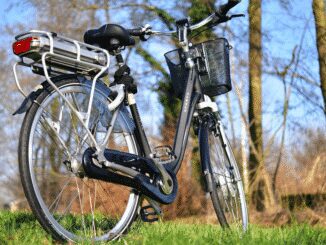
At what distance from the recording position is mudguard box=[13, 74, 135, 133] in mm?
2797

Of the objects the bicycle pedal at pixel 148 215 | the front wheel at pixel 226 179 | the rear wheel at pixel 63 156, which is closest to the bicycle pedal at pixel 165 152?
the rear wheel at pixel 63 156

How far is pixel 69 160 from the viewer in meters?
2.94

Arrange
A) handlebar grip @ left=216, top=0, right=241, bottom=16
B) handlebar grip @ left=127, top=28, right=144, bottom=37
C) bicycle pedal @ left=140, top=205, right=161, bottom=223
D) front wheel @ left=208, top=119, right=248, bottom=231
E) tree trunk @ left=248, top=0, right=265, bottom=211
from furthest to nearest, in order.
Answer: tree trunk @ left=248, top=0, right=265, bottom=211, front wheel @ left=208, top=119, right=248, bottom=231, handlebar grip @ left=216, top=0, right=241, bottom=16, handlebar grip @ left=127, top=28, right=144, bottom=37, bicycle pedal @ left=140, top=205, right=161, bottom=223

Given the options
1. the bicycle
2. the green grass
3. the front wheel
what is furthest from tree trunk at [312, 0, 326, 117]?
the green grass

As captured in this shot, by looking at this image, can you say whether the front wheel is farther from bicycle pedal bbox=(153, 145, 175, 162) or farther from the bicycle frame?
bicycle pedal bbox=(153, 145, 175, 162)

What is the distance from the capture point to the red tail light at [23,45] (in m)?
2.72

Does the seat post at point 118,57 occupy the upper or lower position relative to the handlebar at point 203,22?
lower

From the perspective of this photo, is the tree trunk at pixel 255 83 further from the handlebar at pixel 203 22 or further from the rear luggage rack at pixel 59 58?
the rear luggage rack at pixel 59 58

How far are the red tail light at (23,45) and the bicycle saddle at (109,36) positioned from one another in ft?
1.84

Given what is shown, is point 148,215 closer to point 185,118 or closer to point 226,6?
point 185,118

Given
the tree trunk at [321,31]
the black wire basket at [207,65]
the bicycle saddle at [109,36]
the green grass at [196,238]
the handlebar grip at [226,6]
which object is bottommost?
the green grass at [196,238]

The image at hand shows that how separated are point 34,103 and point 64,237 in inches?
27.1

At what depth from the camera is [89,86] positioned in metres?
3.14

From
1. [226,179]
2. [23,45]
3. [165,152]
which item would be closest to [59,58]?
[23,45]
